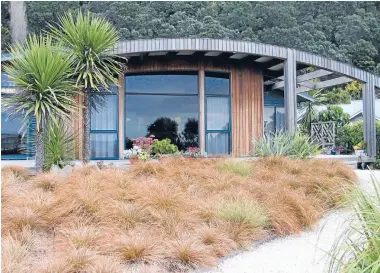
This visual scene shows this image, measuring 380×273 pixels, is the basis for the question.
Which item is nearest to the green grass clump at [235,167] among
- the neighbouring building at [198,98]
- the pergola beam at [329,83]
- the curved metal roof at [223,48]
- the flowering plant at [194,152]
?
the flowering plant at [194,152]

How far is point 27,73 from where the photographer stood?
6625 mm

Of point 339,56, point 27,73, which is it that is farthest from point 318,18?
point 27,73

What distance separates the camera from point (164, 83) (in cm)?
1054

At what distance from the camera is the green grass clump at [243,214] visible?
3953mm

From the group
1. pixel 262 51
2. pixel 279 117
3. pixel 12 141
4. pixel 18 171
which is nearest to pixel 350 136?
pixel 279 117

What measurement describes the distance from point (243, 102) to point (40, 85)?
6.03m

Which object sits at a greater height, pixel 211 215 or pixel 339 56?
pixel 339 56

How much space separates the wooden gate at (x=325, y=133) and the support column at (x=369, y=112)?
131 inches

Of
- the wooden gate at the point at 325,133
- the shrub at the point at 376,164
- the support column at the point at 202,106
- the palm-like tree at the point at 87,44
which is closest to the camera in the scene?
the palm-like tree at the point at 87,44

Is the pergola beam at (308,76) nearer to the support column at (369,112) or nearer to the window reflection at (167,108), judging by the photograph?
the support column at (369,112)

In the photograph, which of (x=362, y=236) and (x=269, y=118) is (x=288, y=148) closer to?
(x=269, y=118)

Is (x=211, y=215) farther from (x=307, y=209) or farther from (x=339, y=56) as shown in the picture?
(x=339, y=56)

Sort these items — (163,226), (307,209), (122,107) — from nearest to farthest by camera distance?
(163,226) < (307,209) < (122,107)

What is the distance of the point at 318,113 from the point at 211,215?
13.9 m
